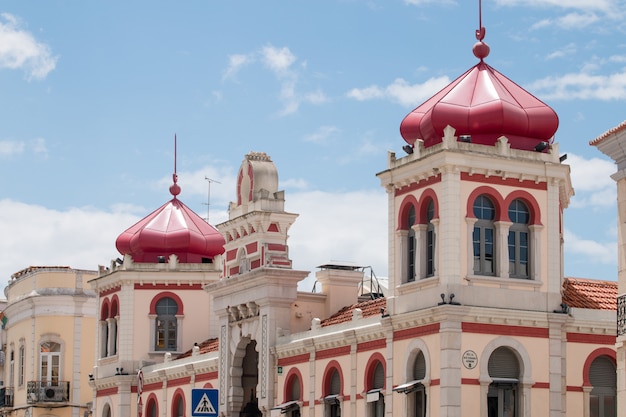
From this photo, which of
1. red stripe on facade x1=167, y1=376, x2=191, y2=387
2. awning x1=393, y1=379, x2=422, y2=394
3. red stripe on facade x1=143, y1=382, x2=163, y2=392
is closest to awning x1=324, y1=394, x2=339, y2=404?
awning x1=393, y1=379, x2=422, y2=394

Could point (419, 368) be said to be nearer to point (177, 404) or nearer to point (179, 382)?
point (179, 382)

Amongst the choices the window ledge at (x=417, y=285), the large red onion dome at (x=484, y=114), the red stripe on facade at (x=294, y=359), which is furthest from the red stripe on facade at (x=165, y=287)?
the window ledge at (x=417, y=285)

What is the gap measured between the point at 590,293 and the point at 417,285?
5.77 metres

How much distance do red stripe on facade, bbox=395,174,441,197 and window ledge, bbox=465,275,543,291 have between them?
9.75ft

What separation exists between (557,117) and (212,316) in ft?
72.0

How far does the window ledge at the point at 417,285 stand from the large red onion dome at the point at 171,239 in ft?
64.1

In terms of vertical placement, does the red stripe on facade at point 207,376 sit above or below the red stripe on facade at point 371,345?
below

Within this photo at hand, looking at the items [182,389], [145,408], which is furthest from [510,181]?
[145,408]

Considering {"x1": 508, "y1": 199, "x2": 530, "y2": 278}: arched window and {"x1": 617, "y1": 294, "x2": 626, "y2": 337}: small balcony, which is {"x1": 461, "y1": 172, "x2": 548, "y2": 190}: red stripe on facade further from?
{"x1": 617, "y1": 294, "x2": 626, "y2": 337}: small balcony

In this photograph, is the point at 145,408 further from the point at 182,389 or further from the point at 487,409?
the point at 487,409

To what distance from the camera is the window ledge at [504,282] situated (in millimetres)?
38531

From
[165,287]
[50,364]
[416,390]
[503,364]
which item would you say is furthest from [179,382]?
[503,364]

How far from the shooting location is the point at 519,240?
1565 inches

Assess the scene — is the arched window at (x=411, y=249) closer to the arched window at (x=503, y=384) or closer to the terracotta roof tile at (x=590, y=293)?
the arched window at (x=503, y=384)
